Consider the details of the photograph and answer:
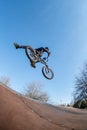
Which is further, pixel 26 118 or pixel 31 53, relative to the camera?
pixel 31 53

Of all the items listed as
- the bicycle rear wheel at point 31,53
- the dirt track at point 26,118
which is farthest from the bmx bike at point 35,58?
the dirt track at point 26,118

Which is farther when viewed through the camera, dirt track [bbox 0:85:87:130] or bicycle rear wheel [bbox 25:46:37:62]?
bicycle rear wheel [bbox 25:46:37:62]

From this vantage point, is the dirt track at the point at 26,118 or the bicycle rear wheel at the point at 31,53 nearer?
the dirt track at the point at 26,118

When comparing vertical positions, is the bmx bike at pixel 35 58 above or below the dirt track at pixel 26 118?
above

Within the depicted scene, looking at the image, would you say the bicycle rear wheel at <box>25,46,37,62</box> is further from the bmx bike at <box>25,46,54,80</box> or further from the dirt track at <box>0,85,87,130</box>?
the dirt track at <box>0,85,87,130</box>

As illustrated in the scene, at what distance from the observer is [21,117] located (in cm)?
158

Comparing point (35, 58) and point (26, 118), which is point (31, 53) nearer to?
point (35, 58)

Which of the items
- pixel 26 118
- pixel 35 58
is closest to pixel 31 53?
pixel 35 58

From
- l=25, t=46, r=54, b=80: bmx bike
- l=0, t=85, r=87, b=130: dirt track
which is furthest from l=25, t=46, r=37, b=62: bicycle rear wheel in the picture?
l=0, t=85, r=87, b=130: dirt track

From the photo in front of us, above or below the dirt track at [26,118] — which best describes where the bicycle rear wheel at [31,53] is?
above

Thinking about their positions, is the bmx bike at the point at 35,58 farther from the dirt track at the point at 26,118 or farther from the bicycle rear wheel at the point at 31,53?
the dirt track at the point at 26,118

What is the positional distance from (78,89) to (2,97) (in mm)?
39242

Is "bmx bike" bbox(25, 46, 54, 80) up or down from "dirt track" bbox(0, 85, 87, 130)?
up

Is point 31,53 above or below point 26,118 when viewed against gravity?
above
